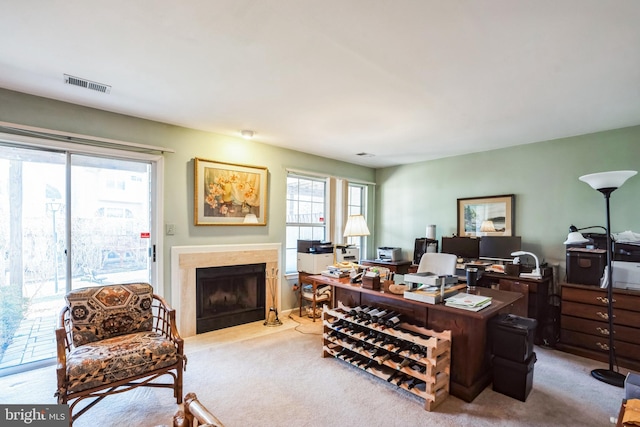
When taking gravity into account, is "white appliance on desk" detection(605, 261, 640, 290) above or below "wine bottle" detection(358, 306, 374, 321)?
above

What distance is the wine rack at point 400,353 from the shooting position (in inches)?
85.0

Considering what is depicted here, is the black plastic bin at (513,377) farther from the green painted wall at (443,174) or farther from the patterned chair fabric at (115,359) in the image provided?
the patterned chair fabric at (115,359)

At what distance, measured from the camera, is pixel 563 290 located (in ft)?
10.7

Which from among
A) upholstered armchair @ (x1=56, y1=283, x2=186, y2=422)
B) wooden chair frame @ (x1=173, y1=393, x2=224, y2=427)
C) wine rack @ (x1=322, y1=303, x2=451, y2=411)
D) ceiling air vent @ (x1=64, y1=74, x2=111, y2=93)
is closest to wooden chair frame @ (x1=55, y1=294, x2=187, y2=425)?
upholstered armchair @ (x1=56, y1=283, x2=186, y2=422)

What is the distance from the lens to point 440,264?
3.21 m

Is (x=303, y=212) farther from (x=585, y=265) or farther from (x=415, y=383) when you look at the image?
(x=585, y=265)

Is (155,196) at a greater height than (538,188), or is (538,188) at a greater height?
(538,188)

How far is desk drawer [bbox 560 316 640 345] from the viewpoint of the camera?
287 centimetres

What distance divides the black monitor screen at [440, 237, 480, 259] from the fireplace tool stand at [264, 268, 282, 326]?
8.38 ft

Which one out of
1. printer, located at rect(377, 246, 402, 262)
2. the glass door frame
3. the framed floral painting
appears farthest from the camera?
printer, located at rect(377, 246, 402, 262)

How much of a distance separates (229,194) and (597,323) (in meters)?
4.31

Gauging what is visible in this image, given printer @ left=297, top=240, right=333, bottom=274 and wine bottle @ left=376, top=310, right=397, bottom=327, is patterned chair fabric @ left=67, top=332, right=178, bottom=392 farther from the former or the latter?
printer @ left=297, top=240, right=333, bottom=274

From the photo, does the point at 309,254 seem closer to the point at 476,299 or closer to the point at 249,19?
the point at 476,299

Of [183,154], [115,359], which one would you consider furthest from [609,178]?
[183,154]
